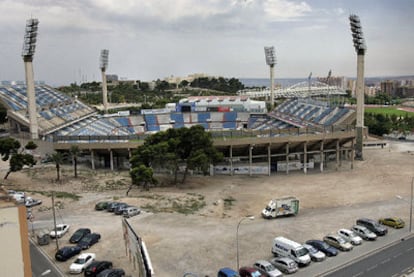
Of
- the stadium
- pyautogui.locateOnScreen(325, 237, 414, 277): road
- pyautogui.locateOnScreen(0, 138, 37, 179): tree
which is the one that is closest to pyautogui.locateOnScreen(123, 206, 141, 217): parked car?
pyautogui.locateOnScreen(0, 138, 37, 179): tree

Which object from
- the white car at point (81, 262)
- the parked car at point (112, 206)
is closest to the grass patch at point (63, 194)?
the parked car at point (112, 206)

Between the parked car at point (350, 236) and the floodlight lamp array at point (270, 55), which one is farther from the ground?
the floodlight lamp array at point (270, 55)

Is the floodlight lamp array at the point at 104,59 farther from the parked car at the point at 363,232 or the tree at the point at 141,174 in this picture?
the parked car at the point at 363,232

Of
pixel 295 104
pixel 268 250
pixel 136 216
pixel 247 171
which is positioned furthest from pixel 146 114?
pixel 268 250

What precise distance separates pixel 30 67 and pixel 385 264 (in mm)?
65209

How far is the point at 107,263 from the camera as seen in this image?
92.8ft

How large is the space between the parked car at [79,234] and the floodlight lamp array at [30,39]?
47.4 metres

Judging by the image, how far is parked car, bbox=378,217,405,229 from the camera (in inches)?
1421

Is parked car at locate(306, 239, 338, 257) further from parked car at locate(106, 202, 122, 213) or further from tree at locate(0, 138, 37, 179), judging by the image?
tree at locate(0, 138, 37, 179)

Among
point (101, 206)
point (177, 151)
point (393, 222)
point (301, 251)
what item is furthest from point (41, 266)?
point (393, 222)

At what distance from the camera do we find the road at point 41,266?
28000 mm

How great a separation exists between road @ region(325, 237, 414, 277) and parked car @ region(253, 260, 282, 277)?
146 inches

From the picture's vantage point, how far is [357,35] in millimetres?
73000

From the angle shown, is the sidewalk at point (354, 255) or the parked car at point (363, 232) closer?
the sidewalk at point (354, 255)
